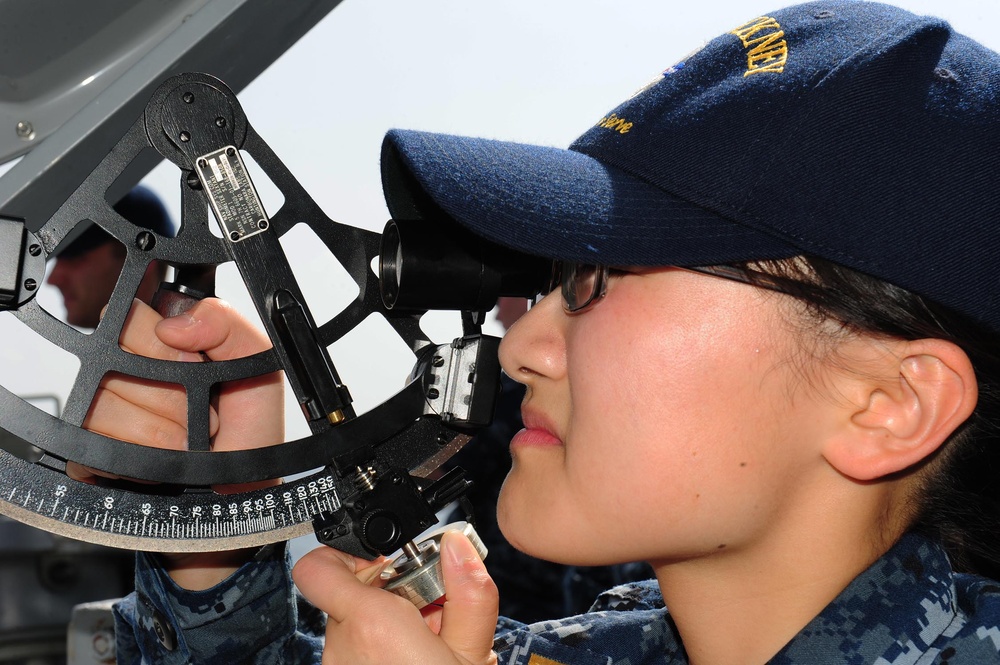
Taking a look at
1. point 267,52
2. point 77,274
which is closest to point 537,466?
point 267,52

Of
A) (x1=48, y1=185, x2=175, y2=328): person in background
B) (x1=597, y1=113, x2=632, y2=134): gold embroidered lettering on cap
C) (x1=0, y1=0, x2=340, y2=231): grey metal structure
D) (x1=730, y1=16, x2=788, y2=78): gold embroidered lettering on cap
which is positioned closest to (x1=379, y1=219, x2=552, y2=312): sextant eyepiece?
(x1=597, y1=113, x2=632, y2=134): gold embroidered lettering on cap

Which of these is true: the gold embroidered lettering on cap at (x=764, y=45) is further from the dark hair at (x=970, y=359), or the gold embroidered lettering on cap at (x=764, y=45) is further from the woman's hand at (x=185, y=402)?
the woman's hand at (x=185, y=402)

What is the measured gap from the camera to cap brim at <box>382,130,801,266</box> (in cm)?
75

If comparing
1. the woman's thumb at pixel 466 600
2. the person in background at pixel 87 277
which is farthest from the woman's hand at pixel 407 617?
the person in background at pixel 87 277

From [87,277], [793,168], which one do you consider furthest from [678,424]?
[87,277]

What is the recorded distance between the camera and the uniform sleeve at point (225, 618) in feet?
3.32

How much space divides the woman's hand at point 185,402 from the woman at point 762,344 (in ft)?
0.09

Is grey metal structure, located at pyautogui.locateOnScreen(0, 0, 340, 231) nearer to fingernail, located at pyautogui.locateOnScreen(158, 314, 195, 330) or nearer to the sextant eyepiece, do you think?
fingernail, located at pyautogui.locateOnScreen(158, 314, 195, 330)

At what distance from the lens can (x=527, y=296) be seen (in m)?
0.96

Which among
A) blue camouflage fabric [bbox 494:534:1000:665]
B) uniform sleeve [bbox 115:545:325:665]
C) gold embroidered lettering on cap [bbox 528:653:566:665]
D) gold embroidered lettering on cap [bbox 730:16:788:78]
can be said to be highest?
gold embroidered lettering on cap [bbox 730:16:788:78]

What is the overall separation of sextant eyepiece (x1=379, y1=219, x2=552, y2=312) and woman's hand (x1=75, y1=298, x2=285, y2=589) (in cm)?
20

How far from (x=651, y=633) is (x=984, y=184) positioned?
0.60 metres

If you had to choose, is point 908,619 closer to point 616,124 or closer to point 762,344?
point 762,344

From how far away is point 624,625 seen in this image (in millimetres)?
1108
